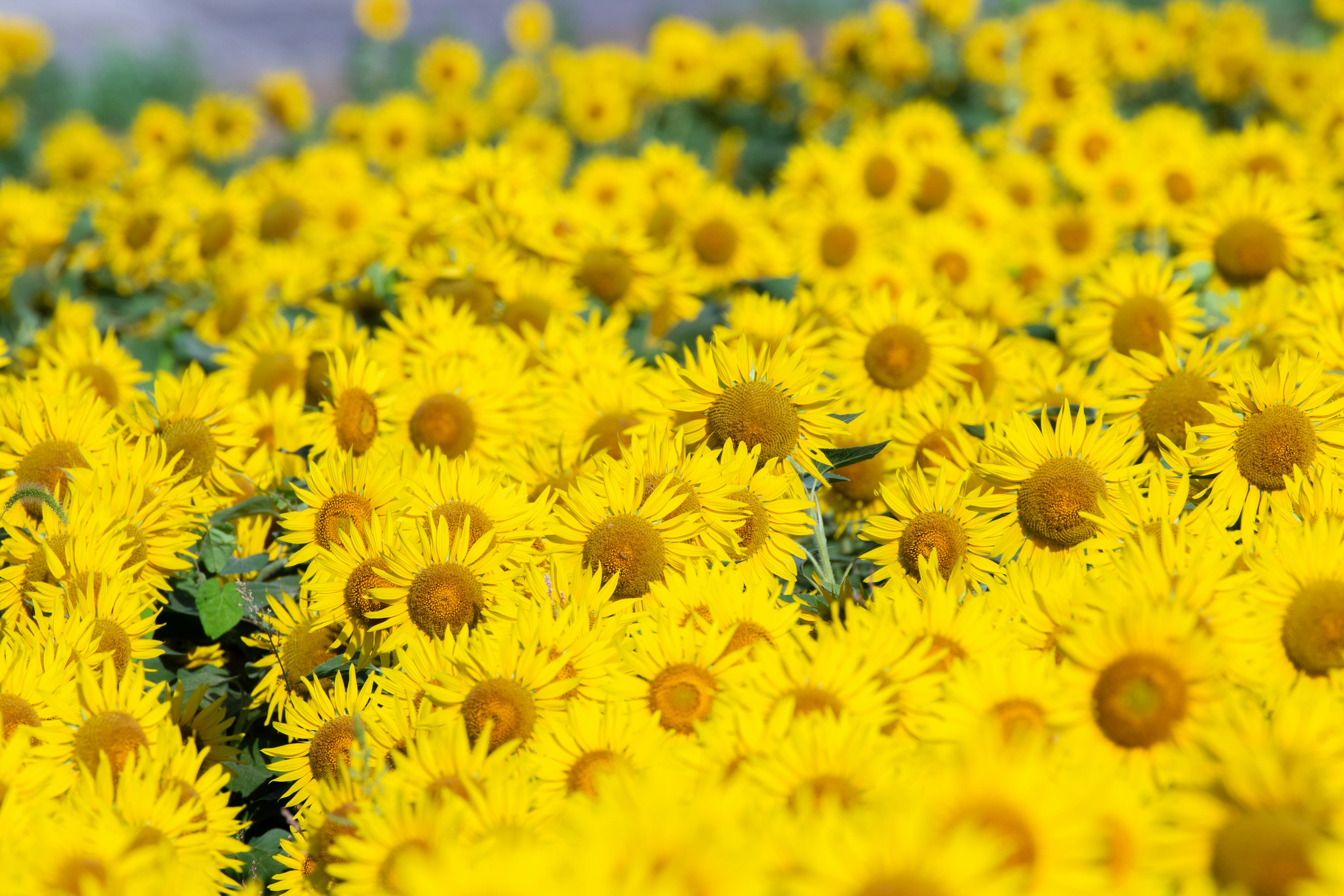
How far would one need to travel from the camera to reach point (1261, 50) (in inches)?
279

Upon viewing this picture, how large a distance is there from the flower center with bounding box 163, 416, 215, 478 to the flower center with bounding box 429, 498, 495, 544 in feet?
2.60

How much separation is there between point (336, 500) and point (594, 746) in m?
1.09

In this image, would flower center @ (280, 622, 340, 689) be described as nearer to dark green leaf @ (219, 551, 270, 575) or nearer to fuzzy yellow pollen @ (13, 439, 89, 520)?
dark green leaf @ (219, 551, 270, 575)

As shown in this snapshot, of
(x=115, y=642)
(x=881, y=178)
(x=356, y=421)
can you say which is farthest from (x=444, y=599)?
(x=881, y=178)

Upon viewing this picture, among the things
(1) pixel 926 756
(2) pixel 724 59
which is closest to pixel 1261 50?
(2) pixel 724 59

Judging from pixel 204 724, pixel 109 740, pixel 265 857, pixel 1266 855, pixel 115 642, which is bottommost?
pixel 1266 855

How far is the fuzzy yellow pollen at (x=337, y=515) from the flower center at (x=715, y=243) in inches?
93.2

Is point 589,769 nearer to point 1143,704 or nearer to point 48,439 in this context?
point 1143,704

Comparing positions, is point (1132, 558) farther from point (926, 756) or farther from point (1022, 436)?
point (1022, 436)

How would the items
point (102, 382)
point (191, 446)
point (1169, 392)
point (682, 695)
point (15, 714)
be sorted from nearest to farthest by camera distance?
point (682, 695) < point (15, 714) < point (1169, 392) < point (191, 446) < point (102, 382)

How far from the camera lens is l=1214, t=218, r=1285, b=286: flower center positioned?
3.97 m

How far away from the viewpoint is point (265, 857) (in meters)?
2.32

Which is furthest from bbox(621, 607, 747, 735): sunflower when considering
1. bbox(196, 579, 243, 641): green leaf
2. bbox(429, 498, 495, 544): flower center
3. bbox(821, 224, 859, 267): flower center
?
bbox(821, 224, 859, 267): flower center

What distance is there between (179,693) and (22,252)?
335cm
